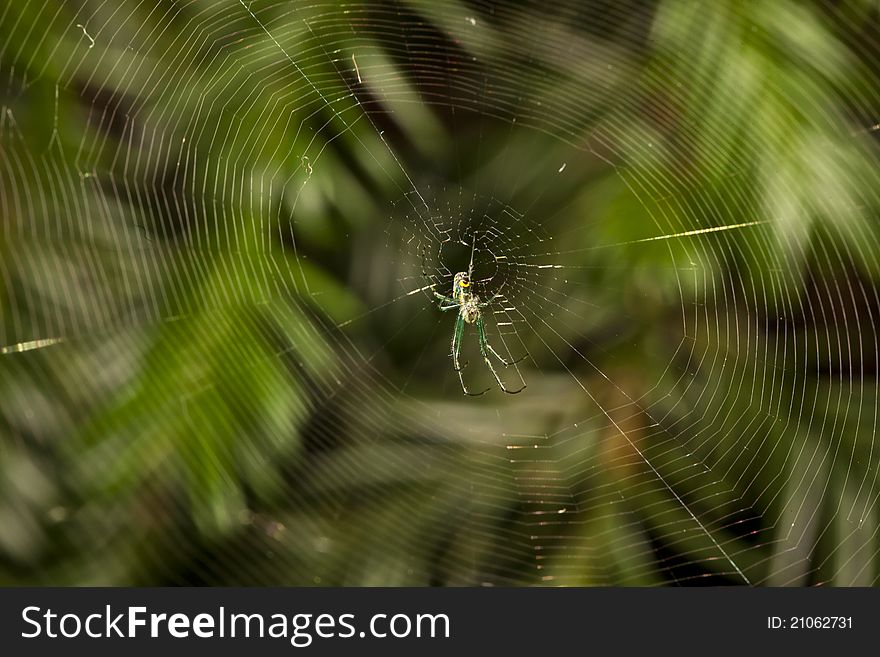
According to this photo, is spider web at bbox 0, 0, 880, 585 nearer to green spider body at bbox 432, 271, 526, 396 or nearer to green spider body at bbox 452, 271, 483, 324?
green spider body at bbox 432, 271, 526, 396

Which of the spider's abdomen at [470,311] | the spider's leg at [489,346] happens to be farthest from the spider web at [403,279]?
the spider's abdomen at [470,311]

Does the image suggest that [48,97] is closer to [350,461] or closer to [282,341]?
[282,341]

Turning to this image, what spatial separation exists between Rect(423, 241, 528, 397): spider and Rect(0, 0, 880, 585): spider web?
0.07 metres

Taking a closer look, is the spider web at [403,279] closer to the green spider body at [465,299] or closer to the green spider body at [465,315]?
the green spider body at [465,315]

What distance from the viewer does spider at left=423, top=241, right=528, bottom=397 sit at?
96.5 inches

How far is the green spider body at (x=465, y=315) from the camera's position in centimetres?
245

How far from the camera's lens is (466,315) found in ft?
8.05

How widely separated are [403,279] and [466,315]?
23 centimetres

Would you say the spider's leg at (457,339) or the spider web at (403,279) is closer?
the spider web at (403,279)

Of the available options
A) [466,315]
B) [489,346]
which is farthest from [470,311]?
[489,346]

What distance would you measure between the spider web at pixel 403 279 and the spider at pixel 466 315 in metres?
0.07

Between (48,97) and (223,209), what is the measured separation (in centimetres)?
50

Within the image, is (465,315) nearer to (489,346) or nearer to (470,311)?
(470,311)

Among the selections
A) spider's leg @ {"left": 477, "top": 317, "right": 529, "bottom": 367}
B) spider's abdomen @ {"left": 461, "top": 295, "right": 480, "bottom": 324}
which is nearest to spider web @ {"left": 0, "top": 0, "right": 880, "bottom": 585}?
spider's leg @ {"left": 477, "top": 317, "right": 529, "bottom": 367}
